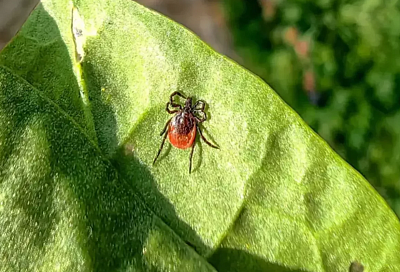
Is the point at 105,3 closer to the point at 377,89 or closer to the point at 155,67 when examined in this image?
the point at 155,67

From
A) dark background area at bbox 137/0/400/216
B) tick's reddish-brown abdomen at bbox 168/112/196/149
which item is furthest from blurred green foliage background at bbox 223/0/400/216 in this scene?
tick's reddish-brown abdomen at bbox 168/112/196/149

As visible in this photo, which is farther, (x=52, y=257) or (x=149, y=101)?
(x=149, y=101)

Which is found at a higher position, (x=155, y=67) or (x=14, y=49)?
(x=155, y=67)

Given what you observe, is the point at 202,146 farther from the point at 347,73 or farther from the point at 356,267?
the point at 347,73

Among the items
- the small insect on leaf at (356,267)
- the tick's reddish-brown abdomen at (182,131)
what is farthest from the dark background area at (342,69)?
the tick's reddish-brown abdomen at (182,131)

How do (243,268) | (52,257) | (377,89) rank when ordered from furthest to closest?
(377,89) < (243,268) < (52,257)

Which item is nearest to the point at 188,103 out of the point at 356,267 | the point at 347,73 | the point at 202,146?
the point at 202,146

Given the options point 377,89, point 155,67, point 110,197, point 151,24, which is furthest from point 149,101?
point 377,89

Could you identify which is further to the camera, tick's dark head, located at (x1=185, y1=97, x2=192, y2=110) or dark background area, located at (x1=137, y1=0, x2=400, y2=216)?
dark background area, located at (x1=137, y1=0, x2=400, y2=216)

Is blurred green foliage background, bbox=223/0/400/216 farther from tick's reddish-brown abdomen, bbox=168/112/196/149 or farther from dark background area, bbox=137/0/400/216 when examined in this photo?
tick's reddish-brown abdomen, bbox=168/112/196/149
